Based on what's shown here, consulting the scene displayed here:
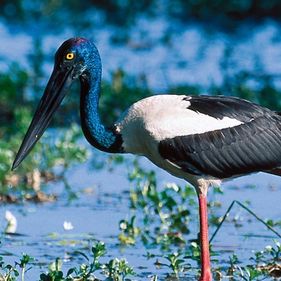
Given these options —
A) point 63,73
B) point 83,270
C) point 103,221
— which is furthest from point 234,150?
point 103,221

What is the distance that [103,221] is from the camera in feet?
30.0

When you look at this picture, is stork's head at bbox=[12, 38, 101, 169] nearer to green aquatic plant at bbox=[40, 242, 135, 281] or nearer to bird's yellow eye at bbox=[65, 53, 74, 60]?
bird's yellow eye at bbox=[65, 53, 74, 60]

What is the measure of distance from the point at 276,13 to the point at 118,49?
2.72 metres

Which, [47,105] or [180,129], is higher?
[47,105]

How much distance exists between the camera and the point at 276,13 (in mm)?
17172

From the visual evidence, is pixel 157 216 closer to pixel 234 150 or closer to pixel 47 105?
pixel 234 150

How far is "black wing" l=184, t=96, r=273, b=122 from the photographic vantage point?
25.1ft

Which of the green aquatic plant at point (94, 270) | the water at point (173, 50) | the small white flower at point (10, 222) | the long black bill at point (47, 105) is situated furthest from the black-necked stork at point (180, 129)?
the water at point (173, 50)

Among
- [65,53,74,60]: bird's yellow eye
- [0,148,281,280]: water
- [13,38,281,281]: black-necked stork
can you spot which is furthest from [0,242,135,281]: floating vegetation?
[65,53,74,60]: bird's yellow eye

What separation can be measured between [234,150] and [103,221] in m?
1.66

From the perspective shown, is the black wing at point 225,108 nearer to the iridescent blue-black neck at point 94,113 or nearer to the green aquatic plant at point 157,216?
the iridescent blue-black neck at point 94,113

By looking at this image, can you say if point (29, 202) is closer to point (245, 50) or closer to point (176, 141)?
point (176, 141)

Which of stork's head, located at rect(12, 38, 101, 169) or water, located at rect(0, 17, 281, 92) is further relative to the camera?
water, located at rect(0, 17, 281, 92)

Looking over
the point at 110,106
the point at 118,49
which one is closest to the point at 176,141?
the point at 110,106
